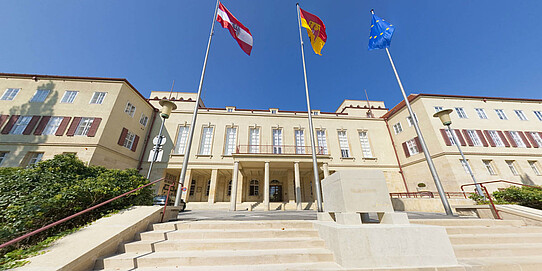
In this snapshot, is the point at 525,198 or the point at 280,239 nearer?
the point at 280,239

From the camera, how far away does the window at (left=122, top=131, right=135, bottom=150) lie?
51.9 feet

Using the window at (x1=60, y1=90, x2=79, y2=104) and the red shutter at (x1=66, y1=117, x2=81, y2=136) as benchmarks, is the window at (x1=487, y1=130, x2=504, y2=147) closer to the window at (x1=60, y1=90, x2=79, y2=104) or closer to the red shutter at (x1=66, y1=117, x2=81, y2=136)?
the red shutter at (x1=66, y1=117, x2=81, y2=136)

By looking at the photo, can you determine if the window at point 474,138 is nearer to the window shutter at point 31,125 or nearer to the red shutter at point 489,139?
the red shutter at point 489,139

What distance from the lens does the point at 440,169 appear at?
14852 millimetres

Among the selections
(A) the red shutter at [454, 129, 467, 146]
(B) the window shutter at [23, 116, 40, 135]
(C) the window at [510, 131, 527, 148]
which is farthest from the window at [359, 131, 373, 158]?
(B) the window shutter at [23, 116, 40, 135]

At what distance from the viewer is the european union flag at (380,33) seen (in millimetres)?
9680

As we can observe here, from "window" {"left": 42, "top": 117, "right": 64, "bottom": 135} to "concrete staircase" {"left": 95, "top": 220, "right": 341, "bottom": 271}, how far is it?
59.2 feet

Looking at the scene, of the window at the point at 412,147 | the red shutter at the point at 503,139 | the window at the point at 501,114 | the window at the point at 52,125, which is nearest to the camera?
the window at the point at 52,125

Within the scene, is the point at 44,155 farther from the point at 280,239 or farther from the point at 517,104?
the point at 517,104

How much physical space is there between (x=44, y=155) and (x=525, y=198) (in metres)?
27.7

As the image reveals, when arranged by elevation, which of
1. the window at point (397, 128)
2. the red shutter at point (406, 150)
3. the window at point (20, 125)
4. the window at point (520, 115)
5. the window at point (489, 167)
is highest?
the window at point (520, 115)

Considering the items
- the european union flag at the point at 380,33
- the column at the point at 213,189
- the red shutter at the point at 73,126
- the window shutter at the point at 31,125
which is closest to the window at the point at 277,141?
the column at the point at 213,189

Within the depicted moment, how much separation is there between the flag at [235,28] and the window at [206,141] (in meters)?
11.5

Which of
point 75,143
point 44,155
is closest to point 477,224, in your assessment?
point 75,143
